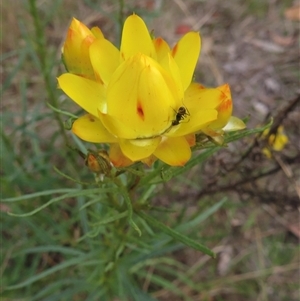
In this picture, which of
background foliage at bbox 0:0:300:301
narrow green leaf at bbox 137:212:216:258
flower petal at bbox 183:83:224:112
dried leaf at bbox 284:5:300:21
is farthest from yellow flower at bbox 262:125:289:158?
dried leaf at bbox 284:5:300:21

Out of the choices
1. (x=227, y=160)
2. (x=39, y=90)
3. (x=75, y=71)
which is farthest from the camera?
(x=39, y=90)

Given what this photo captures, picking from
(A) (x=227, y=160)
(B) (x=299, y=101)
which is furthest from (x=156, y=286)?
(B) (x=299, y=101)

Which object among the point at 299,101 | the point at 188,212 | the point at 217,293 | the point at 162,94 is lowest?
the point at 217,293

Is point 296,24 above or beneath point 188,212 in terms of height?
above

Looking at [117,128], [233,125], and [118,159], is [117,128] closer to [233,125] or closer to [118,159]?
[118,159]

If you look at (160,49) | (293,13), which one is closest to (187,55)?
(160,49)

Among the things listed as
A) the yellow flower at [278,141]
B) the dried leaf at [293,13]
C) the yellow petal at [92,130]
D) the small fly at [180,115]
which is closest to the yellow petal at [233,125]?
the small fly at [180,115]

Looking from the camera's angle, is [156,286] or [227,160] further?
[156,286]

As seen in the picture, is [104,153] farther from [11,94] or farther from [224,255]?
[11,94]

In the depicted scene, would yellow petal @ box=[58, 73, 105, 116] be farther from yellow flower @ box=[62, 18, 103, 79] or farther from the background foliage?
the background foliage
